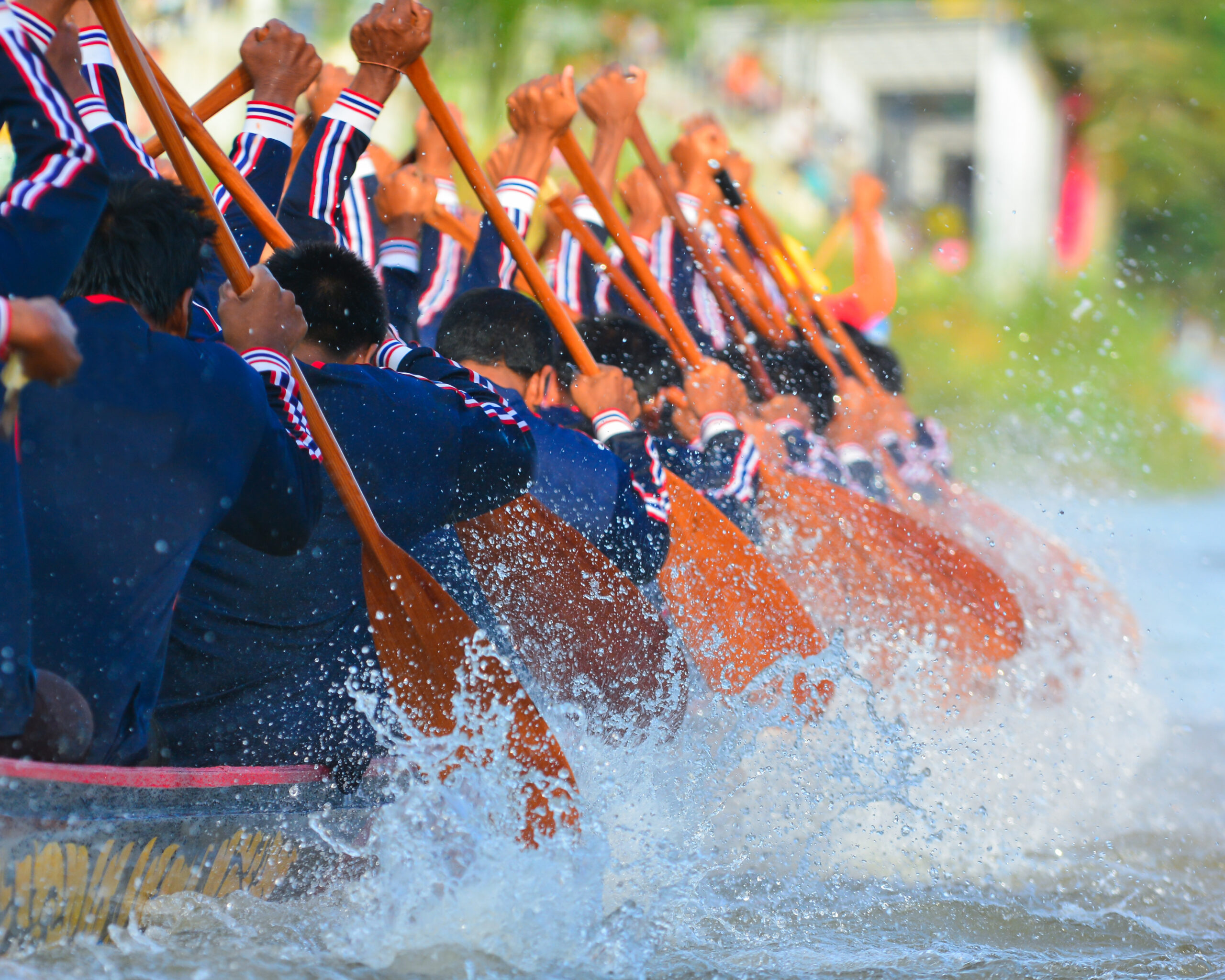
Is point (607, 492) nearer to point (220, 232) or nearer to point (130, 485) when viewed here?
point (220, 232)

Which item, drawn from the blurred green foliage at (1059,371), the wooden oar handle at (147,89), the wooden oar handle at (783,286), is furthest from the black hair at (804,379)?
the blurred green foliage at (1059,371)

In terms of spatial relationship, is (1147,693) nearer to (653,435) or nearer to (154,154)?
(653,435)

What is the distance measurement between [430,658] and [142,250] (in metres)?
0.99

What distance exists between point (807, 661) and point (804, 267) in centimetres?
348

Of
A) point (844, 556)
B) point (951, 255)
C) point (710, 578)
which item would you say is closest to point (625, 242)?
point (844, 556)

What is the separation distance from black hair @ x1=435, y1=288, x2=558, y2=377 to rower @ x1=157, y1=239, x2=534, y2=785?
1.68 feet

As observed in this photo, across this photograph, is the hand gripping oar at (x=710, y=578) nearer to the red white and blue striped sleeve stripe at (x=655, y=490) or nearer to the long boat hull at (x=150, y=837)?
the red white and blue striped sleeve stripe at (x=655, y=490)

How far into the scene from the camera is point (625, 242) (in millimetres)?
4668

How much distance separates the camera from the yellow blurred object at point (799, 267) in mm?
6090

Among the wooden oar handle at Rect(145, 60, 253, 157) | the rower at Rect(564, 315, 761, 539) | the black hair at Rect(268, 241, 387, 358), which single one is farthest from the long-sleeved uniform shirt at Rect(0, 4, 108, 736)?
the rower at Rect(564, 315, 761, 539)

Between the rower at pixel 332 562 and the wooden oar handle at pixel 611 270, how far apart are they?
1.97 metres

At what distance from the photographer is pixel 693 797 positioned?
2.95 m

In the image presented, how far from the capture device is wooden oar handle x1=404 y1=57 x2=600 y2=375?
145 inches

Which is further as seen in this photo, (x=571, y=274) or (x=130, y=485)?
(x=571, y=274)
